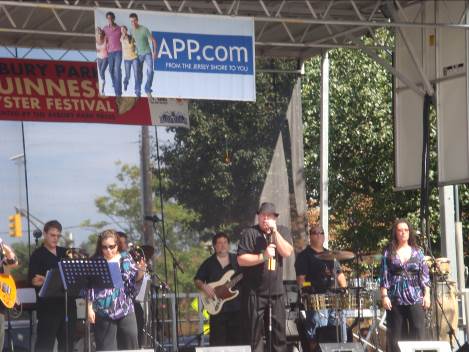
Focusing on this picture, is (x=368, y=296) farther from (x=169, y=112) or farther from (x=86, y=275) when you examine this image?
(x=86, y=275)

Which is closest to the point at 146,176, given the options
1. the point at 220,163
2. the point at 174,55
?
the point at 220,163

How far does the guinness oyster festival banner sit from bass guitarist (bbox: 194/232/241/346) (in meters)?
4.01

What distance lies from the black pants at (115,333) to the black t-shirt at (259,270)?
55.8 inches

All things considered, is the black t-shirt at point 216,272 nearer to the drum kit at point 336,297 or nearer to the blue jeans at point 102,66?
the drum kit at point 336,297

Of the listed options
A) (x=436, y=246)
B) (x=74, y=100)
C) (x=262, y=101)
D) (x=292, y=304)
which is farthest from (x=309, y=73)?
(x=292, y=304)

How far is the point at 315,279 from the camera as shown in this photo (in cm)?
1319

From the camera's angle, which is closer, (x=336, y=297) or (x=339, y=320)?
(x=336, y=297)

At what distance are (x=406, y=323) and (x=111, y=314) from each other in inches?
135

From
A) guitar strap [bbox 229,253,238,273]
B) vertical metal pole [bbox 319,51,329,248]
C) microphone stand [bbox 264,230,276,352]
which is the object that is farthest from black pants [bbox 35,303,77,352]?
vertical metal pole [bbox 319,51,329,248]

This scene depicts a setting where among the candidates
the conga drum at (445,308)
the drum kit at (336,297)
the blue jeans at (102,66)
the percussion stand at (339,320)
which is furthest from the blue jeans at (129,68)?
the conga drum at (445,308)

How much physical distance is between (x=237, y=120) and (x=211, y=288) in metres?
4.70

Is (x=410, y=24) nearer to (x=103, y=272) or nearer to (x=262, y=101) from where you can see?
(x=262, y=101)

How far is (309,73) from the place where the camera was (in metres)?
25.4

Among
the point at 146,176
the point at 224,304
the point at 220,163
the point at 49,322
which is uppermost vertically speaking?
the point at 220,163
